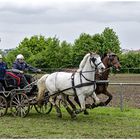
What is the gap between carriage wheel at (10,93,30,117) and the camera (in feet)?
42.7

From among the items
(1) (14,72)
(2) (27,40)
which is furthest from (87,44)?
(1) (14,72)

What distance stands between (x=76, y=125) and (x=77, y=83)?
1410 mm

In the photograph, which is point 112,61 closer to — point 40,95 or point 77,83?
point 77,83

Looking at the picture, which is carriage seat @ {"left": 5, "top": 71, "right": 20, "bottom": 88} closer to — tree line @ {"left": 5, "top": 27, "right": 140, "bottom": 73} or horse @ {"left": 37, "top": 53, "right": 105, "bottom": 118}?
horse @ {"left": 37, "top": 53, "right": 105, "bottom": 118}

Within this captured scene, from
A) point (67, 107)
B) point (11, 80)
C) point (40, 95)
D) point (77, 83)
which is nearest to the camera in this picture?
point (77, 83)

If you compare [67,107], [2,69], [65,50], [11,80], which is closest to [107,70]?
[67,107]

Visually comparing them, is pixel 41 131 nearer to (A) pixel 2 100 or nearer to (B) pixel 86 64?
(B) pixel 86 64

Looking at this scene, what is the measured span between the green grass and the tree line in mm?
19979

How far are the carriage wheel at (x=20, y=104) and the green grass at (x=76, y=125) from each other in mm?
200

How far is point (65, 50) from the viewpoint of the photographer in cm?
5606

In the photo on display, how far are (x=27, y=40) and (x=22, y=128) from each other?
233 feet

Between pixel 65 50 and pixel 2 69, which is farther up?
pixel 65 50

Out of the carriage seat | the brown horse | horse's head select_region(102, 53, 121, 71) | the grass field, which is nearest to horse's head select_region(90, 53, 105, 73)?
the brown horse

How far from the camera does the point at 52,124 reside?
37.3 feet
